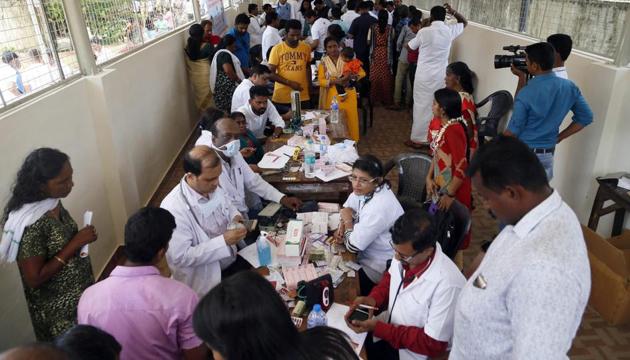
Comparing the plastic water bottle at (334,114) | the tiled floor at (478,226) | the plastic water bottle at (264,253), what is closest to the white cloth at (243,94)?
the plastic water bottle at (334,114)

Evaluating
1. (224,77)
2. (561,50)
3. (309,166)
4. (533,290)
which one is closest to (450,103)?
(561,50)

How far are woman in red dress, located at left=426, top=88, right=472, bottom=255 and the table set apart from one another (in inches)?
41.3

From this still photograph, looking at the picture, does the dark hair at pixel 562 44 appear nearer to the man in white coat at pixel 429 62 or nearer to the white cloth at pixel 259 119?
the man in white coat at pixel 429 62

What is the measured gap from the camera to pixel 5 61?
2578mm

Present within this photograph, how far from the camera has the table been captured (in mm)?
3104

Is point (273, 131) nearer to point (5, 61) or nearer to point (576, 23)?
point (5, 61)

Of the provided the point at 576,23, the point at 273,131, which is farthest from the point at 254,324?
the point at 576,23

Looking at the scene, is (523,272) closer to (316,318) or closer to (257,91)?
(316,318)

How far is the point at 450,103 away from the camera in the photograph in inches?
119

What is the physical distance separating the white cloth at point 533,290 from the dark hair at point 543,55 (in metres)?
2.11

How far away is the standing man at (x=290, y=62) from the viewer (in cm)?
521

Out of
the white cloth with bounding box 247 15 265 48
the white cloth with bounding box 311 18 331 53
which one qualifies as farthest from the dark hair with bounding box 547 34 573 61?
the white cloth with bounding box 247 15 265 48

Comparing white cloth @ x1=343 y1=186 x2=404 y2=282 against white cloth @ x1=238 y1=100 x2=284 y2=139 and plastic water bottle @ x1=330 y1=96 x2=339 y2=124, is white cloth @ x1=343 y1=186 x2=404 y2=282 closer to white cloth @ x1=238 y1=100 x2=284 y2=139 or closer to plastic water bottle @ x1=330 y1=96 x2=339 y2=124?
white cloth @ x1=238 y1=100 x2=284 y2=139

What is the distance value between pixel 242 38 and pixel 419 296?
19.3 feet
